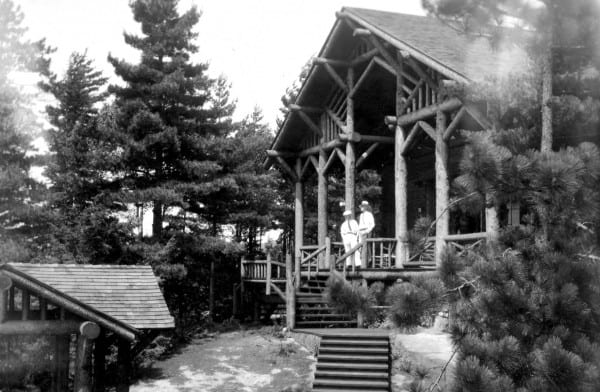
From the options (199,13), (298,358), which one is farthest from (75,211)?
(298,358)

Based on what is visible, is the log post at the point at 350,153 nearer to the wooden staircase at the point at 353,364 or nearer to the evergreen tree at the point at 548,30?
the wooden staircase at the point at 353,364

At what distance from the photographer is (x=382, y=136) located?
69.9ft

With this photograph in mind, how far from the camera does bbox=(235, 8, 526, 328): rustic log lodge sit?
Result: 16.0m

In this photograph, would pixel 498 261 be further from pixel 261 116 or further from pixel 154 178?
pixel 261 116

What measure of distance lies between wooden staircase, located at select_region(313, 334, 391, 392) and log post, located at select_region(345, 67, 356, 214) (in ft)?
15.9

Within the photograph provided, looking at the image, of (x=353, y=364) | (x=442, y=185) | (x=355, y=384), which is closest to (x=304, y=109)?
(x=442, y=185)

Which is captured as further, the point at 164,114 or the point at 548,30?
the point at 164,114

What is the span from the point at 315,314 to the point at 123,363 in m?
8.35

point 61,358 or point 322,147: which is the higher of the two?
point 322,147

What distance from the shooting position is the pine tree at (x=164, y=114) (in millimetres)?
23734

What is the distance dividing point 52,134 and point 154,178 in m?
8.32

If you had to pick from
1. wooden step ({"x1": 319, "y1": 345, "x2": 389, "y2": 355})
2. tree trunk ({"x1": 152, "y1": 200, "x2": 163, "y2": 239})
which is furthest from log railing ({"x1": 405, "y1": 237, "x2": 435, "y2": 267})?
tree trunk ({"x1": 152, "y1": 200, "x2": 163, "y2": 239})

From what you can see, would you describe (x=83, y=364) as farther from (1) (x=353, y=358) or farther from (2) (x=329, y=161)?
(2) (x=329, y=161)

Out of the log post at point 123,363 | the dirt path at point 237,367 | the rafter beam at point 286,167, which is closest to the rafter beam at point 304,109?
the rafter beam at point 286,167
